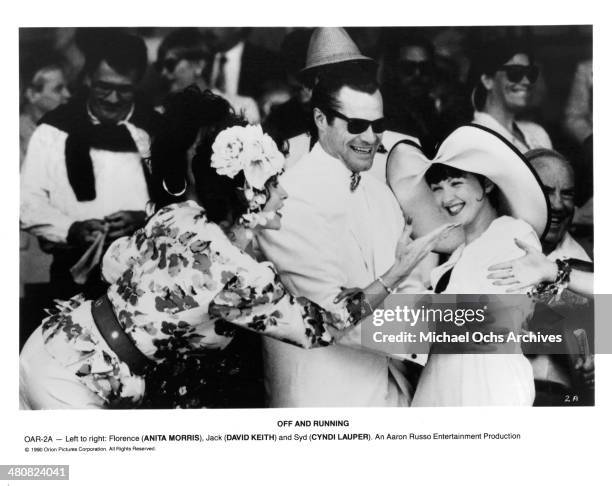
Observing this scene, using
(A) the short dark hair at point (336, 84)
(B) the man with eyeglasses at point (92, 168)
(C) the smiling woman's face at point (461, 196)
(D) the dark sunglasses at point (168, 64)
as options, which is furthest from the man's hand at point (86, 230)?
(C) the smiling woman's face at point (461, 196)

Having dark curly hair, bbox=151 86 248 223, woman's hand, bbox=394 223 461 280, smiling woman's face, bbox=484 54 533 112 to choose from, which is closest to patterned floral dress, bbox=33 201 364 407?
dark curly hair, bbox=151 86 248 223

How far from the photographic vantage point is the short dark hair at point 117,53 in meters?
2.38

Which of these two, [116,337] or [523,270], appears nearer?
[116,337]

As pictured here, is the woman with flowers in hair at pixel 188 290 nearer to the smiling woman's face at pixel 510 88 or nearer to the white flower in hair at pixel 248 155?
the white flower in hair at pixel 248 155

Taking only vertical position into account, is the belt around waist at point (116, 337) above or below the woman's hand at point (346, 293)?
below

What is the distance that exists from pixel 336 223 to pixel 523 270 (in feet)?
2.36

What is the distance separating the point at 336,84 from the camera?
2375 millimetres

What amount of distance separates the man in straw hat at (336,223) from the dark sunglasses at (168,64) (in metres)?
0.48

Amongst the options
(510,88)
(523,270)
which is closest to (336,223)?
(523,270)

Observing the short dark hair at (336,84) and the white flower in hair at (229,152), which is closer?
the white flower in hair at (229,152)

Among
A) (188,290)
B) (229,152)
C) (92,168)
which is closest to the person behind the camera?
(188,290)

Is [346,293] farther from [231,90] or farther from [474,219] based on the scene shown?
[231,90]

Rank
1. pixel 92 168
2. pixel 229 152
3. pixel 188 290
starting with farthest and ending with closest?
pixel 92 168
pixel 229 152
pixel 188 290
